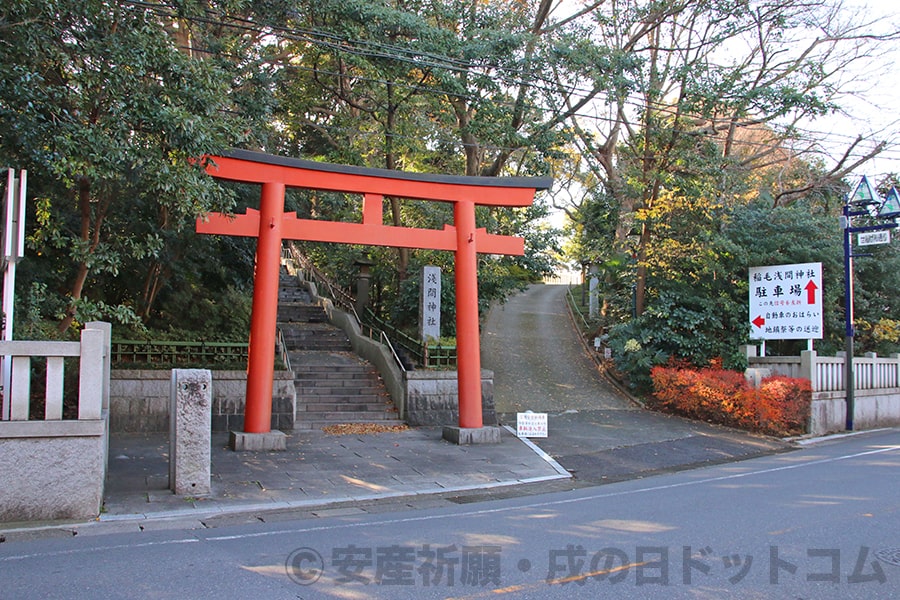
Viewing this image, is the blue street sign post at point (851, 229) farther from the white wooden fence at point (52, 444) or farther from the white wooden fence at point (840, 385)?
the white wooden fence at point (52, 444)

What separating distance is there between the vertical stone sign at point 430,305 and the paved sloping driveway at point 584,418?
9.14 feet

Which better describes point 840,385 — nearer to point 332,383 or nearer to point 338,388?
point 338,388

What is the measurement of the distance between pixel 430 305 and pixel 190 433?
8.65 metres

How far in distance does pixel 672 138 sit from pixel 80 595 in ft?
Answer: 61.8

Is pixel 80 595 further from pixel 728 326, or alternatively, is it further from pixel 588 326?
pixel 588 326

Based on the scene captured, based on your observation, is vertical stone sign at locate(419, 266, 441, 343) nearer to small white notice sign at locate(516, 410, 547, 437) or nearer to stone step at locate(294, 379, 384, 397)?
stone step at locate(294, 379, 384, 397)

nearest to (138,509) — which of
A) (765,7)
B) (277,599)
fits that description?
(277,599)

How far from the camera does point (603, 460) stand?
13.0 m

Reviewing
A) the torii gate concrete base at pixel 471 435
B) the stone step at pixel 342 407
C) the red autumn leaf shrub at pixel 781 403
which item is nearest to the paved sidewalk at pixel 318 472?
the torii gate concrete base at pixel 471 435

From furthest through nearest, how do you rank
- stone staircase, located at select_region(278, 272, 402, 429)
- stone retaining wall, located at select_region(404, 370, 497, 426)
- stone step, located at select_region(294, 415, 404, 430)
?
1. stone retaining wall, located at select_region(404, 370, 497, 426)
2. stone staircase, located at select_region(278, 272, 402, 429)
3. stone step, located at select_region(294, 415, 404, 430)

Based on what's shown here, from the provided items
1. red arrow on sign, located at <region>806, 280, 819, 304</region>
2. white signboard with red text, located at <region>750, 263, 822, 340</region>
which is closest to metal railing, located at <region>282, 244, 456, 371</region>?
white signboard with red text, located at <region>750, 263, 822, 340</region>

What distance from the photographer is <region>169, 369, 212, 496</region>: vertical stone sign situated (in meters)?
9.13

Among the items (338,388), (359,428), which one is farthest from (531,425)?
(338,388)

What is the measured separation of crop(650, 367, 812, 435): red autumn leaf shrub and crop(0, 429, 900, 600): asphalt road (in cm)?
712
